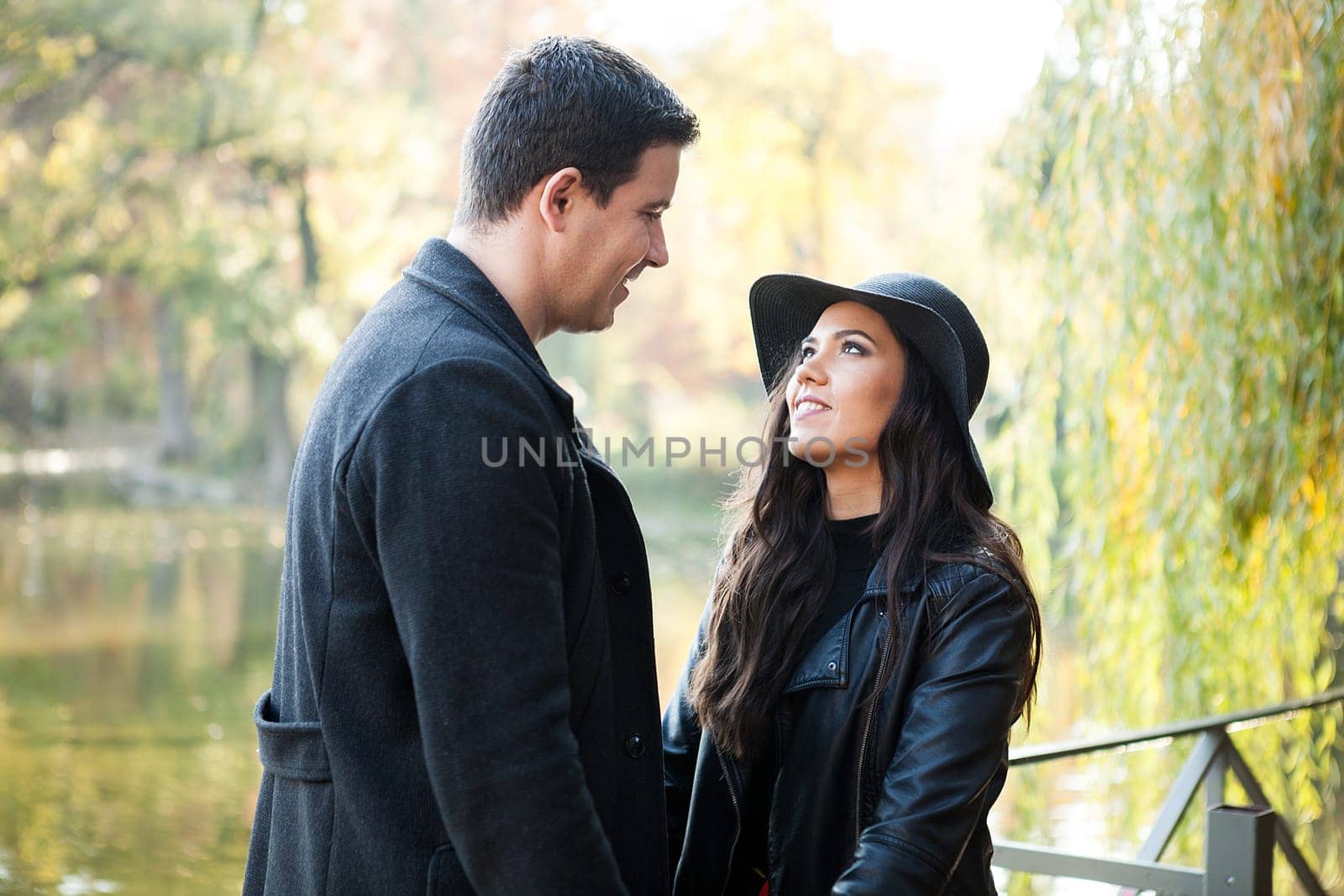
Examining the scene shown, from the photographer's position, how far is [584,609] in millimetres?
1243

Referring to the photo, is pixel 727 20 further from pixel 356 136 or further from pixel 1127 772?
pixel 1127 772

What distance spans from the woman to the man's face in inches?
19.7

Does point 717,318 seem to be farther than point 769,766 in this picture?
Yes

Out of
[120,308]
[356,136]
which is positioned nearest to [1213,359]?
[356,136]

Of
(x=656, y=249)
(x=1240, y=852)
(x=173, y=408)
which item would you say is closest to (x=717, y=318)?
(x=173, y=408)

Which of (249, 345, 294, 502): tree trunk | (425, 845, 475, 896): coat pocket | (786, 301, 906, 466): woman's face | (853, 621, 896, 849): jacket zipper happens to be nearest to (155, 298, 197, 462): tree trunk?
(249, 345, 294, 502): tree trunk

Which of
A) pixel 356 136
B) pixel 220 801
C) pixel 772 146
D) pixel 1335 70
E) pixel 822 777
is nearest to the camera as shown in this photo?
pixel 822 777

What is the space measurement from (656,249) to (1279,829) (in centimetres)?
194

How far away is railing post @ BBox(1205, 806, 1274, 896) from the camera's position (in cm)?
220

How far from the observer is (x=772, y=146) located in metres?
14.6

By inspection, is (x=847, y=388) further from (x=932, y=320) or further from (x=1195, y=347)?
(x=1195, y=347)

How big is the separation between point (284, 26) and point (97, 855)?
31.8 ft

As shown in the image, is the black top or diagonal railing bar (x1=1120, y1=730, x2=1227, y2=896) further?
diagonal railing bar (x1=1120, y1=730, x2=1227, y2=896)

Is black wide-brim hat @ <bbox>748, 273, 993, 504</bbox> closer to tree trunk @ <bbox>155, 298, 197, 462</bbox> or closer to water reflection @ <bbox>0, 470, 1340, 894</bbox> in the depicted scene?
water reflection @ <bbox>0, 470, 1340, 894</bbox>
